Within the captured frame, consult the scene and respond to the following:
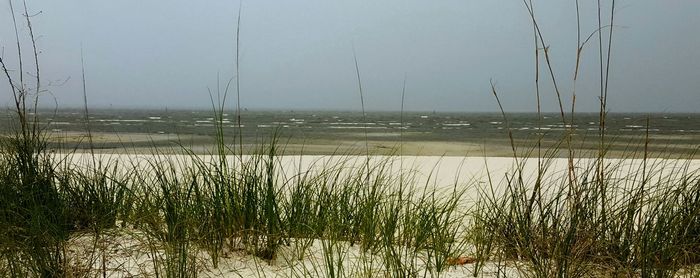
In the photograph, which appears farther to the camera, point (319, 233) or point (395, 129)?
point (395, 129)

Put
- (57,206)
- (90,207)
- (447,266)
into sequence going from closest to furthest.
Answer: (447,266) < (57,206) < (90,207)

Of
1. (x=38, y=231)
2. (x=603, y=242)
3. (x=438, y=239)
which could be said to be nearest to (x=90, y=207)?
(x=38, y=231)

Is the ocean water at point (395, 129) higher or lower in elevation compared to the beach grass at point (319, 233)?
lower

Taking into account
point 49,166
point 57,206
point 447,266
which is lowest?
point 447,266

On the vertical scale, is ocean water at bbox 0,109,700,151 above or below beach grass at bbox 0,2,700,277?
below

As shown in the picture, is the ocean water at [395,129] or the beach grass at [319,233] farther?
the ocean water at [395,129]

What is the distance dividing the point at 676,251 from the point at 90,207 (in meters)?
2.93

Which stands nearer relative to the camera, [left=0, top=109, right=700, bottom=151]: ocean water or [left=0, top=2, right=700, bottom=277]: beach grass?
[left=0, top=2, right=700, bottom=277]: beach grass

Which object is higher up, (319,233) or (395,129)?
(319,233)

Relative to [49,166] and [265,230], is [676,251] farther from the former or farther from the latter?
[49,166]

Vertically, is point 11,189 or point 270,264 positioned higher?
point 11,189

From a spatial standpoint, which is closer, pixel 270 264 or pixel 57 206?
pixel 270 264

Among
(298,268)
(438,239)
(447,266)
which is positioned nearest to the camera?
(298,268)

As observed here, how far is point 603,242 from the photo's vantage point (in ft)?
7.77
